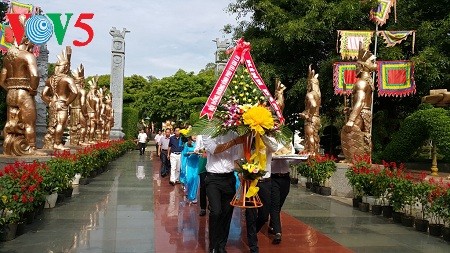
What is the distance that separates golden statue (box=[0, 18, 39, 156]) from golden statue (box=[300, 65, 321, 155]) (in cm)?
810

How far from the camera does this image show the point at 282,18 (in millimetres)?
17594

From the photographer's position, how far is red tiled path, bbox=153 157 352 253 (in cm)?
566

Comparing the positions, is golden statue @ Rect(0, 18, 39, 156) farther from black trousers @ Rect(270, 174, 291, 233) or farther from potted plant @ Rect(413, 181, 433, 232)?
potted plant @ Rect(413, 181, 433, 232)

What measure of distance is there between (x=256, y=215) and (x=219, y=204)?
0.61 metres

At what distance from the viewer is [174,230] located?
6590 mm

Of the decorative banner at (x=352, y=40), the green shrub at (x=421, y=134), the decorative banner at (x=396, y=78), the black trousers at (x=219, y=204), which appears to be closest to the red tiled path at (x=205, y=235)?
the black trousers at (x=219, y=204)

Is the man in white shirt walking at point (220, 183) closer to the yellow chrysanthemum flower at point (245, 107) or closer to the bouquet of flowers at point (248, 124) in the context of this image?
the bouquet of flowers at point (248, 124)

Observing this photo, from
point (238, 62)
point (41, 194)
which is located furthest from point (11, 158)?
point (238, 62)

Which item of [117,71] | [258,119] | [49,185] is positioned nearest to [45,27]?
[49,185]

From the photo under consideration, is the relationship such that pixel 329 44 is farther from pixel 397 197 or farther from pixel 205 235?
pixel 205 235

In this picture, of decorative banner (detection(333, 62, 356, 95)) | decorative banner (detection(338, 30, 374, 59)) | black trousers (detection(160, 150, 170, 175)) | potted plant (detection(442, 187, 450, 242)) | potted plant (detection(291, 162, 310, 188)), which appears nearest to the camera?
potted plant (detection(442, 187, 450, 242))

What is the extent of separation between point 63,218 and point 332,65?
512 inches

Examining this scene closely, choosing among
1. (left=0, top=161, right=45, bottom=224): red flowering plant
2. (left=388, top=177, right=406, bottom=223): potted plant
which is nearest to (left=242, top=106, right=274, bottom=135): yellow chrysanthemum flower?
(left=0, top=161, right=45, bottom=224): red flowering plant

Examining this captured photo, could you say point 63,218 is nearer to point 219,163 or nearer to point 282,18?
point 219,163
